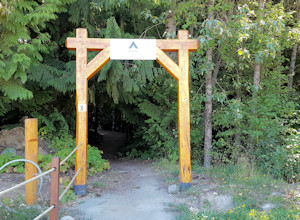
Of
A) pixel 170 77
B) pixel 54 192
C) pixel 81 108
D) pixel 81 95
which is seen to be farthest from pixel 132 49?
pixel 54 192

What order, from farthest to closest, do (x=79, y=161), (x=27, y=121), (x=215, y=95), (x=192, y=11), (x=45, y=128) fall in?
(x=45, y=128), (x=192, y=11), (x=215, y=95), (x=79, y=161), (x=27, y=121)

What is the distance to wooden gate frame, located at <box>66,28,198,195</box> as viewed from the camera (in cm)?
522

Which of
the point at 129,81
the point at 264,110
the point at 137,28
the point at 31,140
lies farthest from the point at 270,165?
the point at 137,28

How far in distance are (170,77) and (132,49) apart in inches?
116

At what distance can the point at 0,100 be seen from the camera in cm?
635

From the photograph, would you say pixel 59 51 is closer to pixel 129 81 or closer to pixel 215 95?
pixel 129 81

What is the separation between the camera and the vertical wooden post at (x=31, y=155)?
4.16 meters

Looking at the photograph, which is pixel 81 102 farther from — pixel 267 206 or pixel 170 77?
pixel 267 206

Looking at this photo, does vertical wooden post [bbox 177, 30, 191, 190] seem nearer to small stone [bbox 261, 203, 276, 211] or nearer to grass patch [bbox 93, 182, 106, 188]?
small stone [bbox 261, 203, 276, 211]

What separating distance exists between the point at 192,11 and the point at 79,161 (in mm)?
5017

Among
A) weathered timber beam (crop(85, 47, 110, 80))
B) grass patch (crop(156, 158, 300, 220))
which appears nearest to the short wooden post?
grass patch (crop(156, 158, 300, 220))

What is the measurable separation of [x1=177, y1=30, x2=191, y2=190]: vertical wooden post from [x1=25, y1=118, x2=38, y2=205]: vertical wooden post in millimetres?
2763

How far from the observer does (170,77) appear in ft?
26.7

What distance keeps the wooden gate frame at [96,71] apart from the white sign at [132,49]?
0.10m
